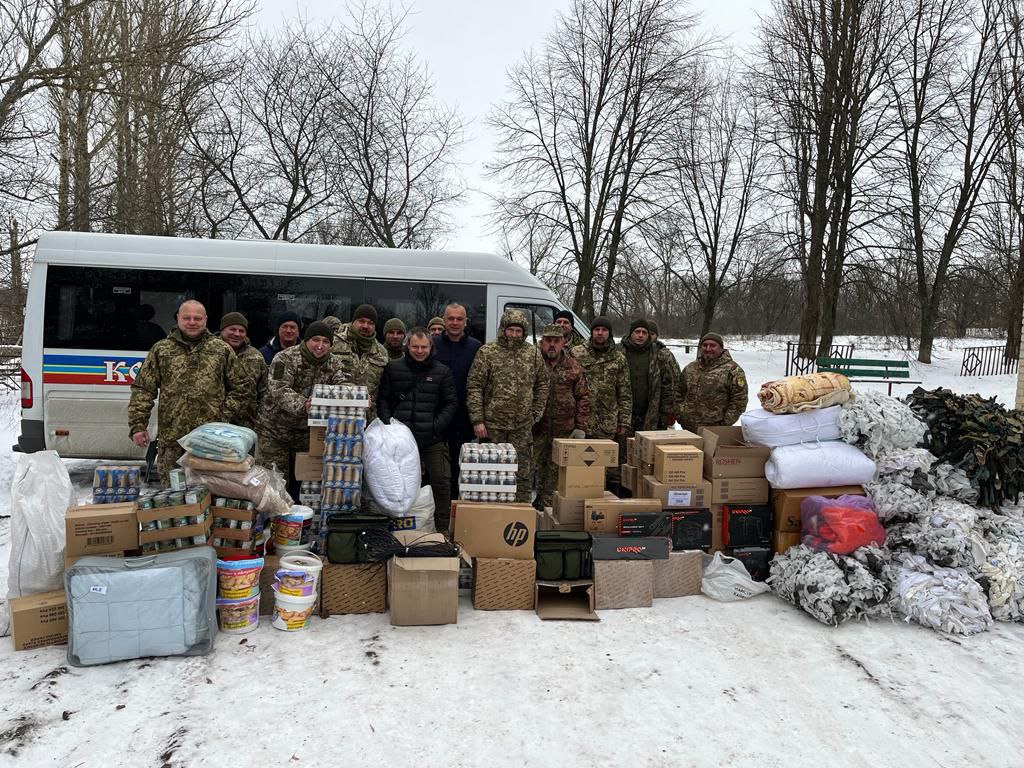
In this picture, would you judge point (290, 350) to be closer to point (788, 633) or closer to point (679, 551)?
point (679, 551)

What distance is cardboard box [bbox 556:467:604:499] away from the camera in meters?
4.95

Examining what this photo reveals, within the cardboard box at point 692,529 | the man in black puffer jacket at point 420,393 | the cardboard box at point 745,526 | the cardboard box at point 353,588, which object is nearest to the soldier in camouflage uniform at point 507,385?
the man in black puffer jacket at point 420,393

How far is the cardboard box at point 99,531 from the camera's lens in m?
3.66

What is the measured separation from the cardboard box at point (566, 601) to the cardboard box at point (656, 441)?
1272 millimetres

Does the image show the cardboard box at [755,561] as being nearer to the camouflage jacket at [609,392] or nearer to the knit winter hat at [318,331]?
the camouflage jacket at [609,392]

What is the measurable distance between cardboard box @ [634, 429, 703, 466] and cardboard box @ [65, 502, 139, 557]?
367cm

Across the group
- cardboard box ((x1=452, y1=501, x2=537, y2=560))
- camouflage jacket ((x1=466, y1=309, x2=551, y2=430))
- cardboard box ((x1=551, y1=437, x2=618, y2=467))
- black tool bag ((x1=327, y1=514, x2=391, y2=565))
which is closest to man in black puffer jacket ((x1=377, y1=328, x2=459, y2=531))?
camouflage jacket ((x1=466, y1=309, x2=551, y2=430))

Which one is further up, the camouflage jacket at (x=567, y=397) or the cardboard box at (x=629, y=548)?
the camouflage jacket at (x=567, y=397)

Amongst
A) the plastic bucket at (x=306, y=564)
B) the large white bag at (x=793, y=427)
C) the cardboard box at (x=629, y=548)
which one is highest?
the large white bag at (x=793, y=427)

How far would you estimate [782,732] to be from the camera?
10.0ft

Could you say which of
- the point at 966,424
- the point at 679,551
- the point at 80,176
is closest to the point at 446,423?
the point at 679,551

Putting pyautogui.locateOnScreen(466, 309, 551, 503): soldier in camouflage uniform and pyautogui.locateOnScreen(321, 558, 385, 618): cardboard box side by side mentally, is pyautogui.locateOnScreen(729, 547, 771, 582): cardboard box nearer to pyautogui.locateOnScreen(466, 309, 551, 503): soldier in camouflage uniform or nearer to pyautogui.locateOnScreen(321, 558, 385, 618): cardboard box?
pyautogui.locateOnScreen(466, 309, 551, 503): soldier in camouflage uniform

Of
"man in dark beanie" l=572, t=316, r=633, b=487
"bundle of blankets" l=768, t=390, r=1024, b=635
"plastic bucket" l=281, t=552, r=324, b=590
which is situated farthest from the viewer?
"man in dark beanie" l=572, t=316, r=633, b=487

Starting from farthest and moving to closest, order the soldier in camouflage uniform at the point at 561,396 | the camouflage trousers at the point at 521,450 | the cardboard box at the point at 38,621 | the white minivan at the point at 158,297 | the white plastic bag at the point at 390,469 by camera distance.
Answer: the white minivan at the point at 158,297 < the soldier in camouflage uniform at the point at 561,396 < the camouflage trousers at the point at 521,450 < the white plastic bag at the point at 390,469 < the cardboard box at the point at 38,621
